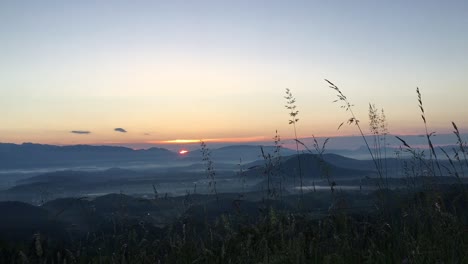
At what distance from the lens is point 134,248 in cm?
528

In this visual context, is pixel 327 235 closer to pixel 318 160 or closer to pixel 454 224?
pixel 318 160

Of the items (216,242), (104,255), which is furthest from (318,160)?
(104,255)

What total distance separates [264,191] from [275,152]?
630 mm

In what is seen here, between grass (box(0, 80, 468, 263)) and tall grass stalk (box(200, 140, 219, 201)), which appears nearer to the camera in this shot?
grass (box(0, 80, 468, 263))

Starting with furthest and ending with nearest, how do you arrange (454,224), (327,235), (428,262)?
(327,235) < (454,224) < (428,262)

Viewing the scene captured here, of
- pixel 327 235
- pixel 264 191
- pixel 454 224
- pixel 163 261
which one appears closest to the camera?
pixel 454 224

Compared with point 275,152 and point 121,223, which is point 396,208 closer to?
point 275,152

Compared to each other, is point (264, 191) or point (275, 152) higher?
point (275, 152)

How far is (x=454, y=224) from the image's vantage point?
4152mm

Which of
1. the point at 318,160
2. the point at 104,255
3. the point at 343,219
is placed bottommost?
the point at 104,255

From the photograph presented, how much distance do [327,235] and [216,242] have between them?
1.41m

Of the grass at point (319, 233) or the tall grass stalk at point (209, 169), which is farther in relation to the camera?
the tall grass stalk at point (209, 169)

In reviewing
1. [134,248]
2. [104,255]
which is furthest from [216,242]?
[104,255]

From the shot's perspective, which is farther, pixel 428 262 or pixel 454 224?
pixel 454 224
